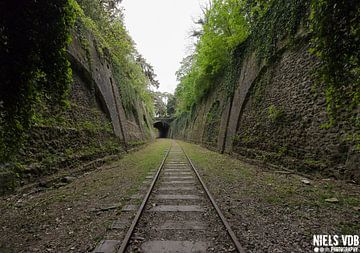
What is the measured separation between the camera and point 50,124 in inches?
247

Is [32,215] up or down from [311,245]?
down

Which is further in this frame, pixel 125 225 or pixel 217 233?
pixel 125 225

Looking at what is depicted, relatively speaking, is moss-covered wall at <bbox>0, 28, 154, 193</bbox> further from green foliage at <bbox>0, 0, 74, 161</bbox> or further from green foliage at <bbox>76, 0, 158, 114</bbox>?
green foliage at <bbox>76, 0, 158, 114</bbox>

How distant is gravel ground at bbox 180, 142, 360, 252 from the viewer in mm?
2768

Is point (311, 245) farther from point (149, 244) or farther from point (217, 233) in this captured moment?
point (149, 244)

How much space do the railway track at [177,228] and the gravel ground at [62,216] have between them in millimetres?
Answer: 460

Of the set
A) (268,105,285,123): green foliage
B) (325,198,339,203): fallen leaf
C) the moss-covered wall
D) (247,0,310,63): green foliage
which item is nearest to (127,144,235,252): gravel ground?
(325,198,339,203): fallen leaf

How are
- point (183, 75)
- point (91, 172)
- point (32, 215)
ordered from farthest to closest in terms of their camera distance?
point (183, 75) < point (91, 172) < point (32, 215)

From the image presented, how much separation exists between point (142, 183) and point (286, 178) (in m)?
4.67

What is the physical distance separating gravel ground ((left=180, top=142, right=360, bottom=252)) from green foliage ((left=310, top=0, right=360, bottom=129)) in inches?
75.7

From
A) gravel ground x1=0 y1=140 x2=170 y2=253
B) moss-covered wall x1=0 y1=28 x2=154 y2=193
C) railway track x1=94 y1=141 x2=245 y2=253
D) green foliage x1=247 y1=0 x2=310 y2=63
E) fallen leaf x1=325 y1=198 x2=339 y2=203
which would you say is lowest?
gravel ground x1=0 y1=140 x2=170 y2=253

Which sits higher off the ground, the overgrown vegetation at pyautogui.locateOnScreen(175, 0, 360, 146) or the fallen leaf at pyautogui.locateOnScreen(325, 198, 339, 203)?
the overgrown vegetation at pyautogui.locateOnScreen(175, 0, 360, 146)

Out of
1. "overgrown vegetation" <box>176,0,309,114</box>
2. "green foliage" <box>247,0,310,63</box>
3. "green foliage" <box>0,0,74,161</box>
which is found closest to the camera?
"green foliage" <box>0,0,74,161</box>

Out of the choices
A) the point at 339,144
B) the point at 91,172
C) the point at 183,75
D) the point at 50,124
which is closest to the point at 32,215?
the point at 50,124
